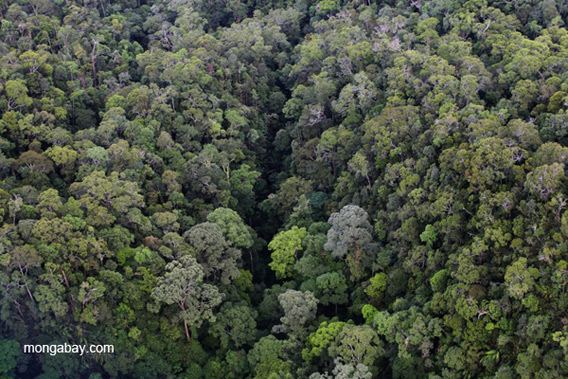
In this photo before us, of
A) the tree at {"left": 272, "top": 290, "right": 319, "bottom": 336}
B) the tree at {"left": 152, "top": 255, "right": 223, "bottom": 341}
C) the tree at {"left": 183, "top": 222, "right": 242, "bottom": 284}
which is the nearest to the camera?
the tree at {"left": 152, "top": 255, "right": 223, "bottom": 341}

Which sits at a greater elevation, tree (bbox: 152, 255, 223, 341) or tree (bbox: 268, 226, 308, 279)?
tree (bbox: 152, 255, 223, 341)

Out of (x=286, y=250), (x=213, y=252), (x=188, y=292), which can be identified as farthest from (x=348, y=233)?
(x=188, y=292)

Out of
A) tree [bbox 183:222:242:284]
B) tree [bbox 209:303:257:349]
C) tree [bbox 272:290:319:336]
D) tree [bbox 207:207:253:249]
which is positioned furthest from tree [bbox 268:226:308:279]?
tree [bbox 209:303:257:349]

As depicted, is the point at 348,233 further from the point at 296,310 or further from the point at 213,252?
the point at 213,252

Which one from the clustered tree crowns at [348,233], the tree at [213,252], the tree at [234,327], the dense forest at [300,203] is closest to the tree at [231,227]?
the dense forest at [300,203]

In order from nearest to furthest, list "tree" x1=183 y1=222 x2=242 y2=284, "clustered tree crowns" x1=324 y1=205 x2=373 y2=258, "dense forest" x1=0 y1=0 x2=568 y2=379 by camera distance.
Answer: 1. "dense forest" x1=0 y1=0 x2=568 y2=379
2. "tree" x1=183 y1=222 x2=242 y2=284
3. "clustered tree crowns" x1=324 y1=205 x2=373 y2=258

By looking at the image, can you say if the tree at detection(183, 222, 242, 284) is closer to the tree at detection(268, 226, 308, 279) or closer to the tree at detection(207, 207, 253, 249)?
the tree at detection(207, 207, 253, 249)

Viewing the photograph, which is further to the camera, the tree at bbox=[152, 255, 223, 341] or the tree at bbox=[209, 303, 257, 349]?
the tree at bbox=[209, 303, 257, 349]

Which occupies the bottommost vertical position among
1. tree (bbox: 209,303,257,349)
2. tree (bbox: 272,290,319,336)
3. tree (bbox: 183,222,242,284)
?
tree (bbox: 209,303,257,349)
